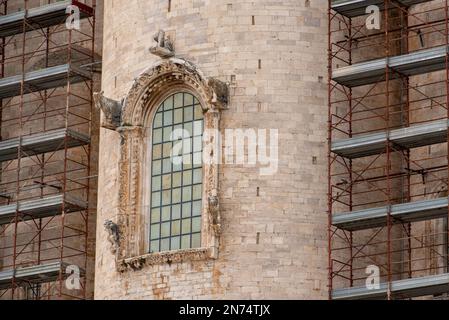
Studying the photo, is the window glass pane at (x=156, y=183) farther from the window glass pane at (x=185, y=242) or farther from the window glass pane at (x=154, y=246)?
the window glass pane at (x=185, y=242)

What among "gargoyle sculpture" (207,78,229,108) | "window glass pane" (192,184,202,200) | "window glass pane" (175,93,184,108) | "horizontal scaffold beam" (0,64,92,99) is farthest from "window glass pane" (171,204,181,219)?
"horizontal scaffold beam" (0,64,92,99)

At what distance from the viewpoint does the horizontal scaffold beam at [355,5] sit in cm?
6488

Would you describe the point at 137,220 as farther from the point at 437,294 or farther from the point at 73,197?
the point at 437,294

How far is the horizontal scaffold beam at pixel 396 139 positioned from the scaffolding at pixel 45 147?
9.04 metres

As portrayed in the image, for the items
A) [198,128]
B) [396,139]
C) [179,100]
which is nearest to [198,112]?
[198,128]

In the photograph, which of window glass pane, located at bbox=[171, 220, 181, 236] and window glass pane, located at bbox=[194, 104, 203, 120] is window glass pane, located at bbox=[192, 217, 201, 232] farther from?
window glass pane, located at bbox=[194, 104, 203, 120]

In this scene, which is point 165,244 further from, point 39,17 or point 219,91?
point 39,17

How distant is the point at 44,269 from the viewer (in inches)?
2680

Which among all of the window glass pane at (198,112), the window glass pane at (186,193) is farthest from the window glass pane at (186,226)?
the window glass pane at (198,112)

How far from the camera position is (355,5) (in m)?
65.0

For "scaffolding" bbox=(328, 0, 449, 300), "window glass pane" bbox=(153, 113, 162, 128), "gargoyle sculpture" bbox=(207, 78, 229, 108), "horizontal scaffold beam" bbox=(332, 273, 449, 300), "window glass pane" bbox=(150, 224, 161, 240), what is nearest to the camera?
"horizontal scaffold beam" bbox=(332, 273, 449, 300)

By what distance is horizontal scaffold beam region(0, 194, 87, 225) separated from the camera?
6838 centimetres

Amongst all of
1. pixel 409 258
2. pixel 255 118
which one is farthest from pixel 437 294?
pixel 255 118

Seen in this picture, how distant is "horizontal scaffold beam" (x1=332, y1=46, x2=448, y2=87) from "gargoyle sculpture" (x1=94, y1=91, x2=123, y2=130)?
20.2ft
